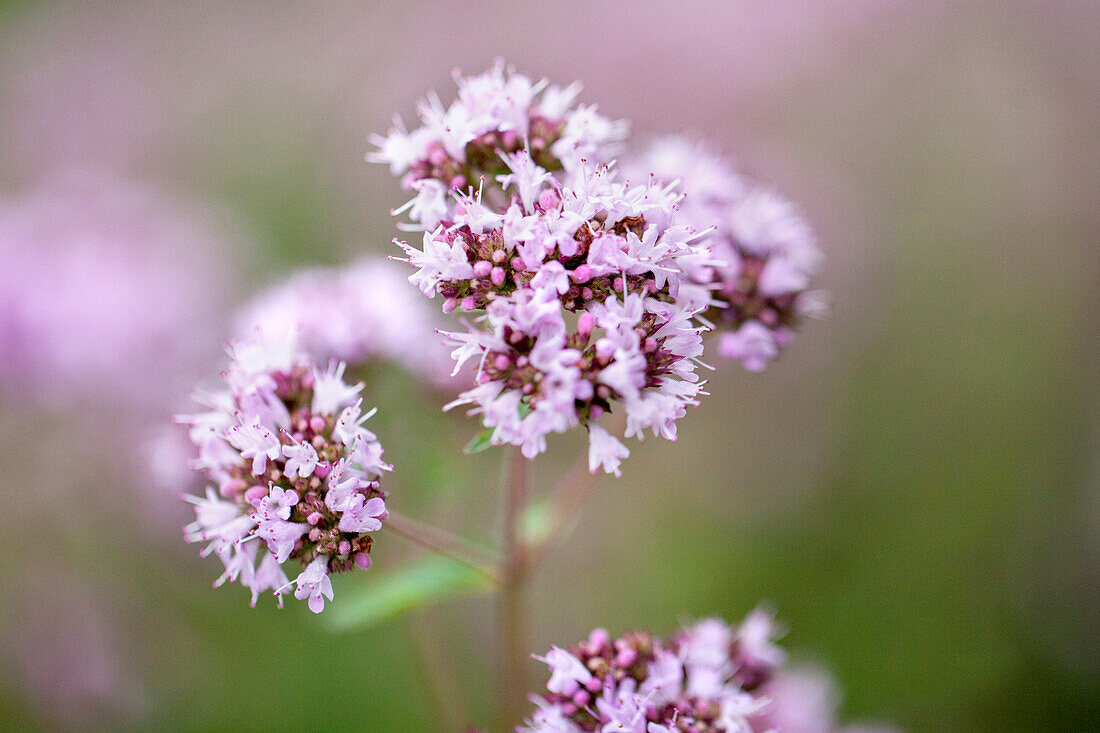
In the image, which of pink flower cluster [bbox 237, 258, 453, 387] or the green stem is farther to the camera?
pink flower cluster [bbox 237, 258, 453, 387]

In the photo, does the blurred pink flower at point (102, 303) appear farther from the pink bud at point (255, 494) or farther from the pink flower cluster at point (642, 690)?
the pink flower cluster at point (642, 690)

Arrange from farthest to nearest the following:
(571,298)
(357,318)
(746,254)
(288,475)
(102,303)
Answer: (102,303)
(357,318)
(746,254)
(288,475)
(571,298)

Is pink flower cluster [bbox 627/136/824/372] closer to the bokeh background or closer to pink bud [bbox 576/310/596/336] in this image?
pink bud [bbox 576/310/596/336]

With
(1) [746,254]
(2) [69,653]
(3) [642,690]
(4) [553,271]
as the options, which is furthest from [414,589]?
(2) [69,653]

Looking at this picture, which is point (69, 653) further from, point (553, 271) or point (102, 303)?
point (553, 271)

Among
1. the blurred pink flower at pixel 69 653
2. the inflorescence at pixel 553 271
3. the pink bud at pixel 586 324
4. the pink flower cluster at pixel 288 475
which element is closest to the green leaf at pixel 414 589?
the pink flower cluster at pixel 288 475

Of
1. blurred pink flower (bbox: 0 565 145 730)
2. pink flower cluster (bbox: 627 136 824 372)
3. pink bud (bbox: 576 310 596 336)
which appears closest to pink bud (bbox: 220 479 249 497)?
pink bud (bbox: 576 310 596 336)
